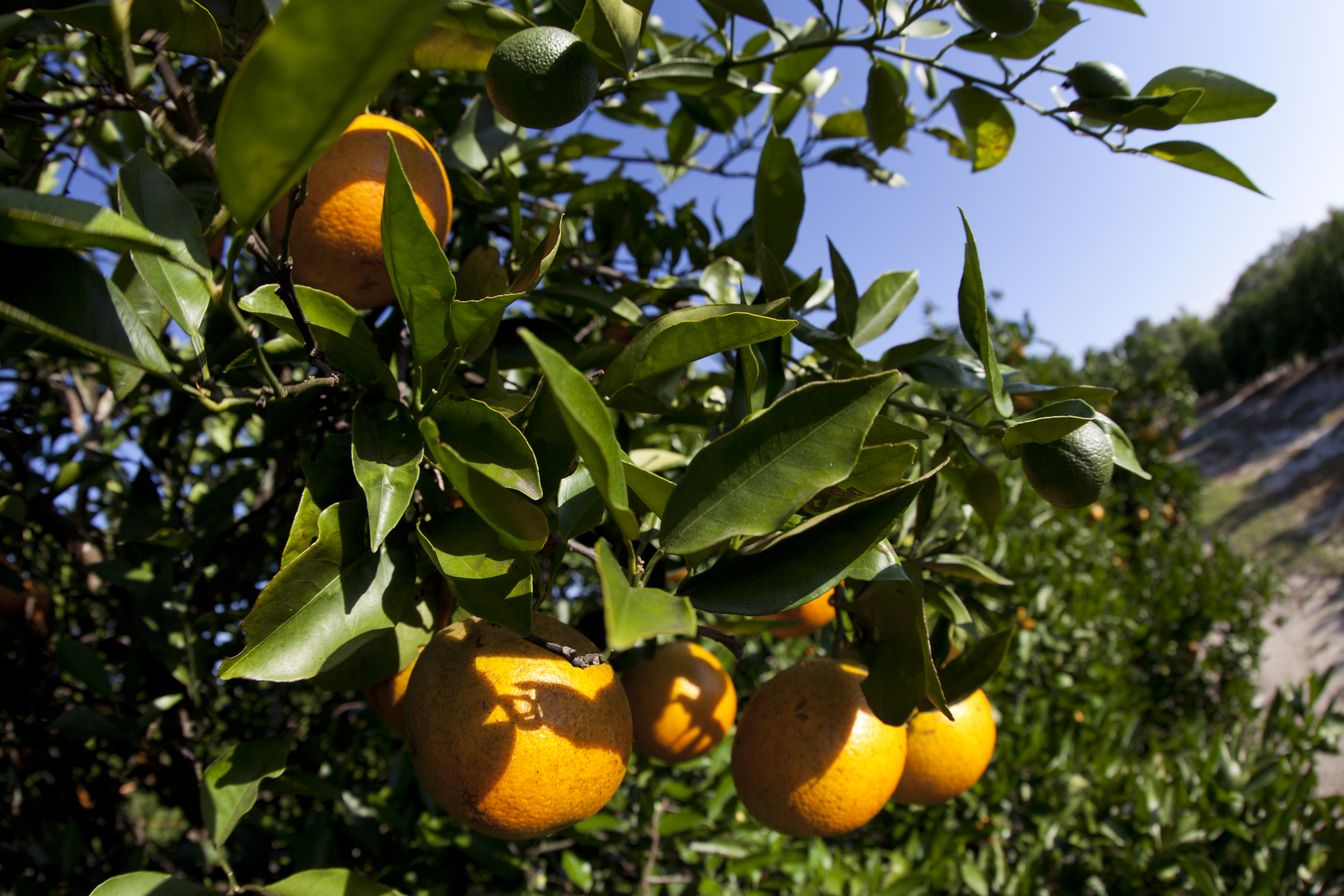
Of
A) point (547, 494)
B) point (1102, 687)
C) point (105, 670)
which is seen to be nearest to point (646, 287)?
point (547, 494)

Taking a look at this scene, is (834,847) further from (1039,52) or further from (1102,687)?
(1039,52)

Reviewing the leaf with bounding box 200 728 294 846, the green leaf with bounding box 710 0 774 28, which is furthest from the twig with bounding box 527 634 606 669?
the green leaf with bounding box 710 0 774 28

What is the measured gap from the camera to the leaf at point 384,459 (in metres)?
0.55

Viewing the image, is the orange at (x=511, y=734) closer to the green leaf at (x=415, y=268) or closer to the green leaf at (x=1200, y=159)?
the green leaf at (x=415, y=268)

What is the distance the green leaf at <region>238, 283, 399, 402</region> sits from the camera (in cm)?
58

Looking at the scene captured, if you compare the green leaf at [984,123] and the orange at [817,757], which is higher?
the green leaf at [984,123]

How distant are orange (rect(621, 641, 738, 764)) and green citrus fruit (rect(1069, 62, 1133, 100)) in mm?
920

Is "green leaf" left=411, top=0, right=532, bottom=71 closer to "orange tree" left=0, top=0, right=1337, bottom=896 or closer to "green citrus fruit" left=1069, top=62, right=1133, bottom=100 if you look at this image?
"orange tree" left=0, top=0, right=1337, bottom=896

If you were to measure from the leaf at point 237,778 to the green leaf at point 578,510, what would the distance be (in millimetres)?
428

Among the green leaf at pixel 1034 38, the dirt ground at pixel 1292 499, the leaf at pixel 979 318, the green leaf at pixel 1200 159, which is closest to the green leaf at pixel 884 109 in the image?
the green leaf at pixel 1034 38

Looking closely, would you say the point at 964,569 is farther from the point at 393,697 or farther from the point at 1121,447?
the point at 393,697

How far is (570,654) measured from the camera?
637 mm

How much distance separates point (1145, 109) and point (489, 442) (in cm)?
88

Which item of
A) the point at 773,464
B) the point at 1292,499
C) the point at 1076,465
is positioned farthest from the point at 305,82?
the point at 1292,499
